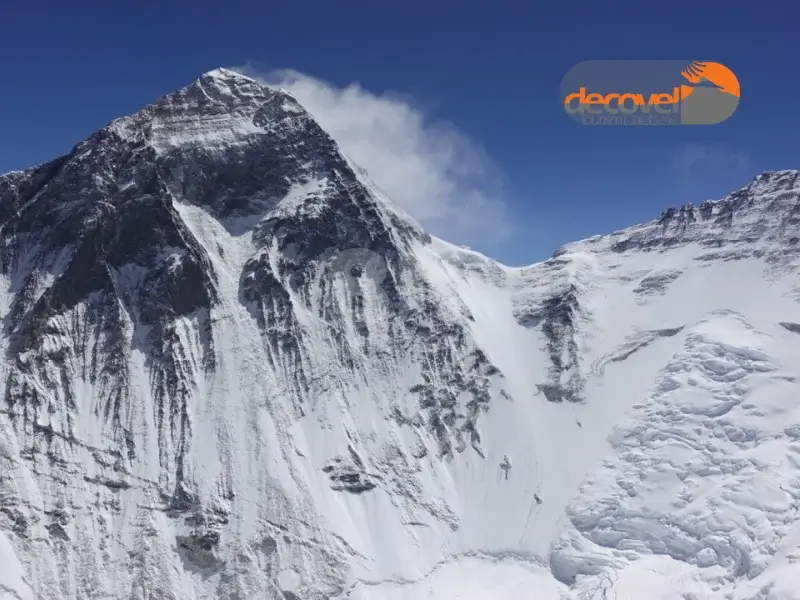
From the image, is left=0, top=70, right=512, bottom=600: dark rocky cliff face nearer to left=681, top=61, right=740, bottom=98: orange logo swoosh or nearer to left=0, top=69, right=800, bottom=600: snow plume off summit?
left=0, top=69, right=800, bottom=600: snow plume off summit

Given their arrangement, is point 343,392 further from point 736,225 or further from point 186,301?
point 736,225

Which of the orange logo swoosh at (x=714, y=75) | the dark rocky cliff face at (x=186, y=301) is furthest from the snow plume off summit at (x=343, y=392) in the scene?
the orange logo swoosh at (x=714, y=75)

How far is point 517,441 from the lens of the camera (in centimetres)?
13575

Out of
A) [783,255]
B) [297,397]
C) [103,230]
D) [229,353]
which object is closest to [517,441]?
[297,397]

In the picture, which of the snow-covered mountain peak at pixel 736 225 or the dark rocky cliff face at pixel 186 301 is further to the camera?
the snow-covered mountain peak at pixel 736 225

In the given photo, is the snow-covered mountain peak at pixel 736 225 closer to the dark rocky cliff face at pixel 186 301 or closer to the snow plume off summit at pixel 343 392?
the snow plume off summit at pixel 343 392

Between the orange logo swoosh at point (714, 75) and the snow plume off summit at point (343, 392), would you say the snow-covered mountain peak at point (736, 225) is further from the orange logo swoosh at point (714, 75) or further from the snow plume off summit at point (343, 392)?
the orange logo swoosh at point (714, 75)

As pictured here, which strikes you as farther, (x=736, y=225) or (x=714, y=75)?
(x=736, y=225)

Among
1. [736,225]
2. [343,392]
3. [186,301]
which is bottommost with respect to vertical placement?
[343,392]

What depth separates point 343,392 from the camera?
136125 millimetres

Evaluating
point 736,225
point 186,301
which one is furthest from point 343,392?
point 736,225

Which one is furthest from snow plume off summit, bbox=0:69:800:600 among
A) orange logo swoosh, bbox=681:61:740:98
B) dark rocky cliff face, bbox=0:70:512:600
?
orange logo swoosh, bbox=681:61:740:98

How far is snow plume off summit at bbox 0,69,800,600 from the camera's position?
111 m

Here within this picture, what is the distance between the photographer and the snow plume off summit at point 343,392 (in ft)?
365
